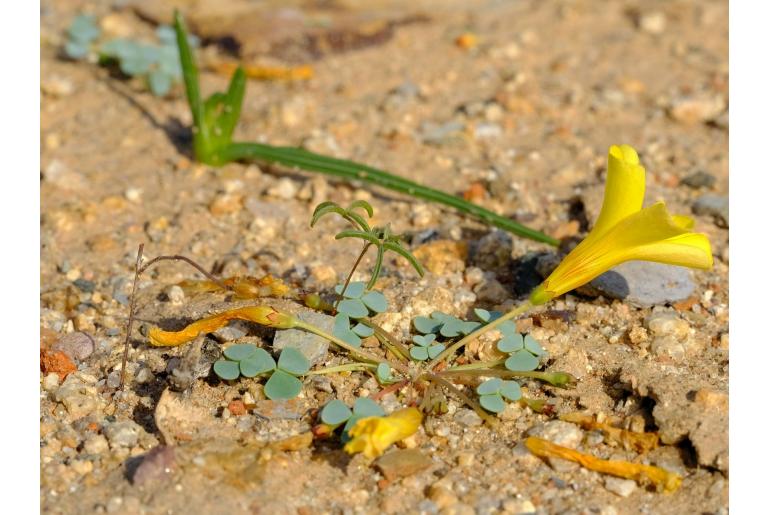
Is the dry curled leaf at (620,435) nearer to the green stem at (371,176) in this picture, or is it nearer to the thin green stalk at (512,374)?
the thin green stalk at (512,374)

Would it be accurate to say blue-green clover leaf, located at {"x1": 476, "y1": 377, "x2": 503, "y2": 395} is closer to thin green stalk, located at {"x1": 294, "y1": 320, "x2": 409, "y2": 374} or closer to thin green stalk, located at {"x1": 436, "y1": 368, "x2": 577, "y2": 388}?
thin green stalk, located at {"x1": 436, "y1": 368, "x2": 577, "y2": 388}

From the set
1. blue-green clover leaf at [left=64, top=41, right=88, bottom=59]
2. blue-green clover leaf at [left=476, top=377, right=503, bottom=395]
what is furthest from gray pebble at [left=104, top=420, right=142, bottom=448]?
blue-green clover leaf at [left=64, top=41, right=88, bottom=59]

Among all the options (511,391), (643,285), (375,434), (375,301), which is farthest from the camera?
(643,285)

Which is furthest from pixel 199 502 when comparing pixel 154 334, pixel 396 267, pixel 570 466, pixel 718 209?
pixel 718 209

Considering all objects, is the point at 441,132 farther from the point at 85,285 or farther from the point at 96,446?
the point at 96,446

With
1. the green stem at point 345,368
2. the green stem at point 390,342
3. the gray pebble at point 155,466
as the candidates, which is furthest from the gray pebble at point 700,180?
the gray pebble at point 155,466

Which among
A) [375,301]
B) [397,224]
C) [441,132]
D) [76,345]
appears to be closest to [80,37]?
[441,132]
